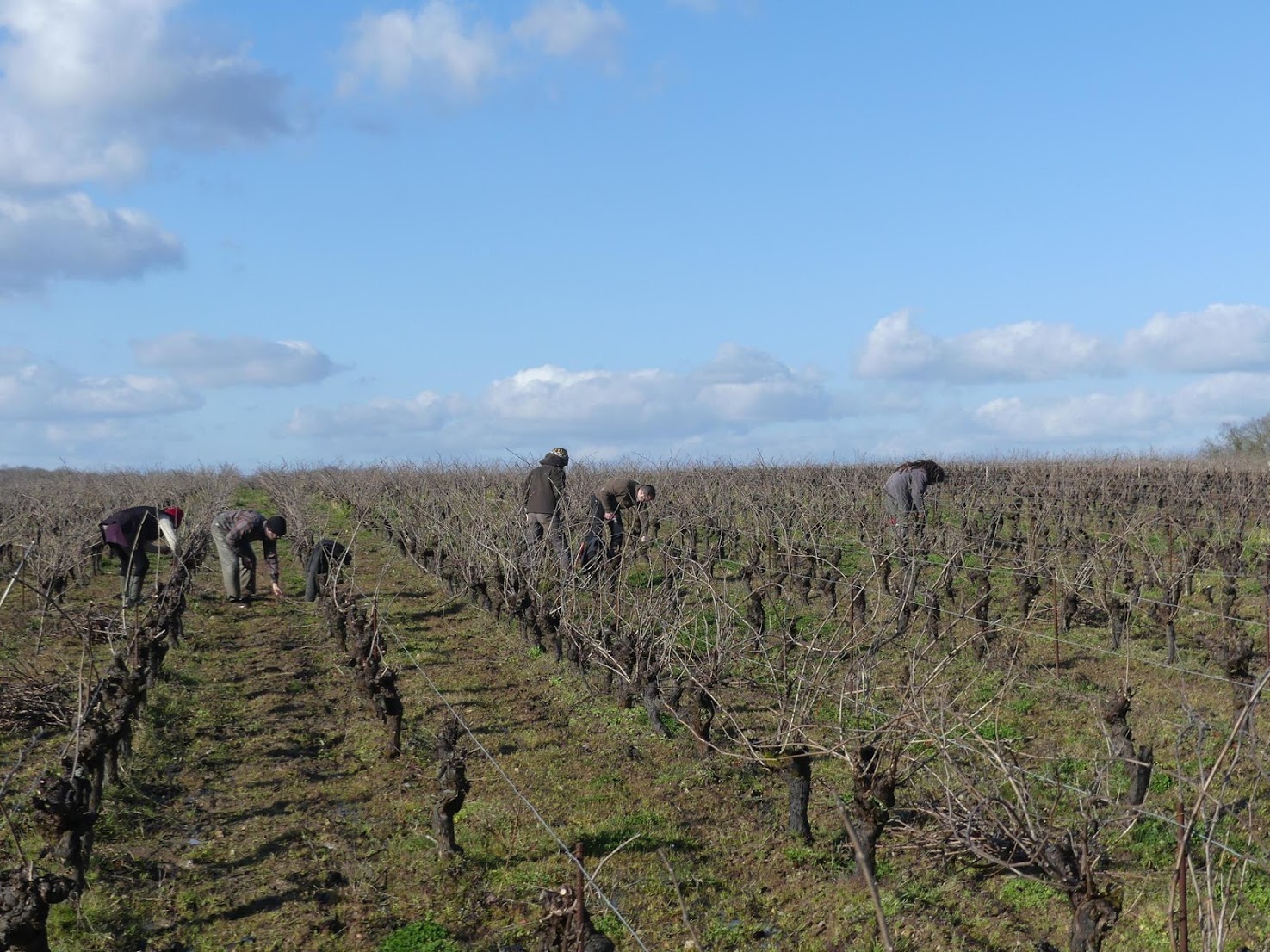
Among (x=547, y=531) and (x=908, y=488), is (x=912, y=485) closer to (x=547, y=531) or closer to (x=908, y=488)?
(x=908, y=488)

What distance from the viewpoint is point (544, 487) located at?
10516 mm

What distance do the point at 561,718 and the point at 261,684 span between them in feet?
7.79

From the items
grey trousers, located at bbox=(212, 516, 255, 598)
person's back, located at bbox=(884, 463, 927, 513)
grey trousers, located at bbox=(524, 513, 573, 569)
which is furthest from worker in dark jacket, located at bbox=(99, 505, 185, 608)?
person's back, located at bbox=(884, 463, 927, 513)

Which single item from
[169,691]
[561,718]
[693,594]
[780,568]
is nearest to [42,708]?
[169,691]

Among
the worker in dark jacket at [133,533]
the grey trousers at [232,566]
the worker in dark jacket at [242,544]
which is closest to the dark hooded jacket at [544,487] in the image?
the worker in dark jacket at [242,544]

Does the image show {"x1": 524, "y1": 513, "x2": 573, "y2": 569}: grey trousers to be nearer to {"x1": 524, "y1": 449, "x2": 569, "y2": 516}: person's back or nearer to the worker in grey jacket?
{"x1": 524, "y1": 449, "x2": 569, "y2": 516}: person's back

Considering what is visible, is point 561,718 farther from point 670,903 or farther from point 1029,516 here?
point 1029,516

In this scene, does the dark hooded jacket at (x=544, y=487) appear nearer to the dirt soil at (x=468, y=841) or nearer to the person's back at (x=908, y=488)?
the dirt soil at (x=468, y=841)

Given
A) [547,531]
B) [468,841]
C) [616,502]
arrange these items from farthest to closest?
[616,502] → [547,531] → [468,841]

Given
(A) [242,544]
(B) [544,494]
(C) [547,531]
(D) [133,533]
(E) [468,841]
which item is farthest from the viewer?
(A) [242,544]

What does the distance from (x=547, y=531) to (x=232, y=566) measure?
3.36 m

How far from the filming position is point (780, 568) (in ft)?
35.6

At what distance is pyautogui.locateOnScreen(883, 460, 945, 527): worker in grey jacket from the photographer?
1084cm

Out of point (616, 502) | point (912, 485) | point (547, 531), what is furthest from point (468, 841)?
point (912, 485)
